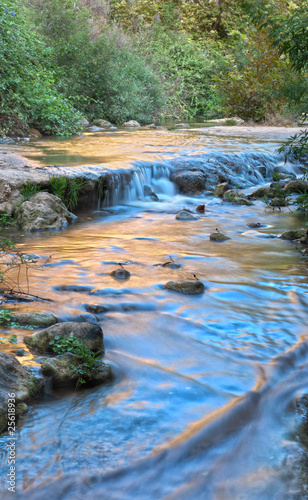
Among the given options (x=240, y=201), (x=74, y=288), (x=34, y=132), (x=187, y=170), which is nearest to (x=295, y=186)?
(x=240, y=201)

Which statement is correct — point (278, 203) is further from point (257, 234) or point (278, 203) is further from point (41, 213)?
point (41, 213)

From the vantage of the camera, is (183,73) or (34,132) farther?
(183,73)

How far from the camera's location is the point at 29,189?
254 inches

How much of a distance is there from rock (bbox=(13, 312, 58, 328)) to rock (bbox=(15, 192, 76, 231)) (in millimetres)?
2960

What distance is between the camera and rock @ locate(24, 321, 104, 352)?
2.73 meters

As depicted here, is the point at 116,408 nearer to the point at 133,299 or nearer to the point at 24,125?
the point at 133,299

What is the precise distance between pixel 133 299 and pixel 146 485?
6.02ft

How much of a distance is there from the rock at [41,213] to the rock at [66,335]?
3.31 metres

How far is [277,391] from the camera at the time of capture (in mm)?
2613

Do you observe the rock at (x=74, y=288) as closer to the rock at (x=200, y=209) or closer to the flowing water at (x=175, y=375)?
the flowing water at (x=175, y=375)

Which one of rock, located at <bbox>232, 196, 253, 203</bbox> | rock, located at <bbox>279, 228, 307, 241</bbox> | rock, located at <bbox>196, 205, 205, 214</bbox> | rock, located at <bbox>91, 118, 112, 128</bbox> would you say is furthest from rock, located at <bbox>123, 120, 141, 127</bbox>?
rock, located at <bbox>279, 228, 307, 241</bbox>

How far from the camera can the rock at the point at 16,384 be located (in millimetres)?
2139

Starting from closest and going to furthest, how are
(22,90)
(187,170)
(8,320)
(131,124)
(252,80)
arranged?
(8,320) → (187,170) → (22,90) → (131,124) → (252,80)

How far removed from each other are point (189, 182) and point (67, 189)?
2827mm
